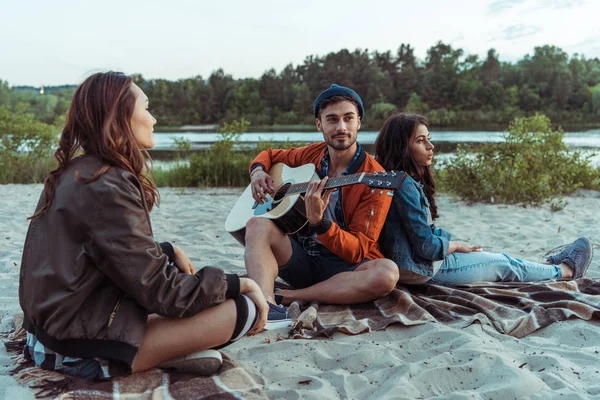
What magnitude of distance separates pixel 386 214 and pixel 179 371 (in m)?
1.66

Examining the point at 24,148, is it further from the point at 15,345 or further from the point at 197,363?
the point at 197,363

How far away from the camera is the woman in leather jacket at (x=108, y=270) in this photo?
2.10 m

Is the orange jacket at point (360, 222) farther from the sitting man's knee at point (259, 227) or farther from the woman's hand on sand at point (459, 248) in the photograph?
the woman's hand on sand at point (459, 248)

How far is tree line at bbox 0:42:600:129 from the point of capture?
132 feet

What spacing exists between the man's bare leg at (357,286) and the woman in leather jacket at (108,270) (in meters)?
1.24

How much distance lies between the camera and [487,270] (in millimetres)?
4137

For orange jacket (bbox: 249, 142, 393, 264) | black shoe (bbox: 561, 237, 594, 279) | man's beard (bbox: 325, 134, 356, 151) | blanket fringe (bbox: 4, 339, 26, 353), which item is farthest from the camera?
black shoe (bbox: 561, 237, 594, 279)

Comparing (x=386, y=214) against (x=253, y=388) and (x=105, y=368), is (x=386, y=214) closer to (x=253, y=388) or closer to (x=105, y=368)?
(x=253, y=388)

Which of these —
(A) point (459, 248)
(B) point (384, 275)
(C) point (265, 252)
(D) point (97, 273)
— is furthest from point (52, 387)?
(A) point (459, 248)

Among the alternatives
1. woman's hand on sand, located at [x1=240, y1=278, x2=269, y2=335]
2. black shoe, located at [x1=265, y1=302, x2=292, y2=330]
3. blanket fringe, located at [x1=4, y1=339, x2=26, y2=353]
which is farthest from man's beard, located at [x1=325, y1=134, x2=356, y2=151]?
blanket fringe, located at [x1=4, y1=339, x2=26, y2=353]

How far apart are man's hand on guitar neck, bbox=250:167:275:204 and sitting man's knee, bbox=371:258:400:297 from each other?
939 millimetres

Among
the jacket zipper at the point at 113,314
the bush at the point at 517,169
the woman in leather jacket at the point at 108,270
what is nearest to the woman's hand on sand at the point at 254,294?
the woman in leather jacket at the point at 108,270

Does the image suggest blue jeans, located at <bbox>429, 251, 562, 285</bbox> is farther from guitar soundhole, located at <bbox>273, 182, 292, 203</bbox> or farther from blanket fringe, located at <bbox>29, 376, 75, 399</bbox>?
blanket fringe, located at <bbox>29, 376, 75, 399</bbox>

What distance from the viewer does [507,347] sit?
2957 millimetres
